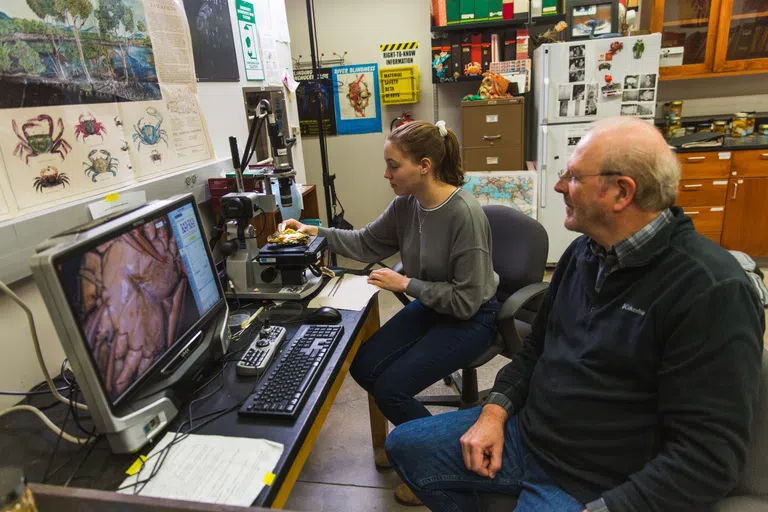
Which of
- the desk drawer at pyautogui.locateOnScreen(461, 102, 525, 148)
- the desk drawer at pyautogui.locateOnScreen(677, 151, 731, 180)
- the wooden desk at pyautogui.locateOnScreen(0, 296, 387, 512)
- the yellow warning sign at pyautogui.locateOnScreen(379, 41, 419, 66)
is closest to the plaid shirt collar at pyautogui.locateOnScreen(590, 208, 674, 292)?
the wooden desk at pyautogui.locateOnScreen(0, 296, 387, 512)

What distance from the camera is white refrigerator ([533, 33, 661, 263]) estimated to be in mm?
3230

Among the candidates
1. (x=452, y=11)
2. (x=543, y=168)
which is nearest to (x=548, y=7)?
(x=452, y=11)

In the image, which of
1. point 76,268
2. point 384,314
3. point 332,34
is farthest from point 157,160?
point 332,34

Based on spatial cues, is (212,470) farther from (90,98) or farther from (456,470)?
(90,98)

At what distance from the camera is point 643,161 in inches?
41.1

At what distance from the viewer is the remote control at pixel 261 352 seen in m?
1.28

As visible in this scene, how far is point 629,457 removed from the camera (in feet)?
3.55

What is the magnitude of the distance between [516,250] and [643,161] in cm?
94

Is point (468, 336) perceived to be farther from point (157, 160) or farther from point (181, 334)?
point (157, 160)

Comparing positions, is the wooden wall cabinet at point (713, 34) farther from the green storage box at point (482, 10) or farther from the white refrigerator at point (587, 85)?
the green storage box at point (482, 10)

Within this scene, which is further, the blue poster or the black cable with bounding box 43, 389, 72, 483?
the blue poster

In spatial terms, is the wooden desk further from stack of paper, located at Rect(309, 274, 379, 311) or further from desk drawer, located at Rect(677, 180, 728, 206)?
desk drawer, located at Rect(677, 180, 728, 206)

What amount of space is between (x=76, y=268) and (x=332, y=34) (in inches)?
147

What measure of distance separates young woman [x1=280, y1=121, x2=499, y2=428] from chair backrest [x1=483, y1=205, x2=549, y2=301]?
0.12 metres
